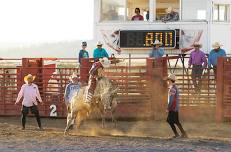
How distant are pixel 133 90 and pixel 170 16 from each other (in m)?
3.67

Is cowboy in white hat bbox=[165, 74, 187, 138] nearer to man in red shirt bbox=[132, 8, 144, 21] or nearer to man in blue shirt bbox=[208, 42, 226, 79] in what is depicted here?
man in blue shirt bbox=[208, 42, 226, 79]

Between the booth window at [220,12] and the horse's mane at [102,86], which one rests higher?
the booth window at [220,12]

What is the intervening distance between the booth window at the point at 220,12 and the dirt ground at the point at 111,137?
4.84 meters

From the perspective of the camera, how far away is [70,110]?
13.3 m

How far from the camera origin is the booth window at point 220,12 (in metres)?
18.7

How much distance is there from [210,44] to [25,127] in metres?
6.75

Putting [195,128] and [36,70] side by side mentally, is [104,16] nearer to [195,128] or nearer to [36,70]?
[36,70]

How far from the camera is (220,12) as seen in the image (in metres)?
18.9

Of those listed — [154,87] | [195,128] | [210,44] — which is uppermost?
[210,44]

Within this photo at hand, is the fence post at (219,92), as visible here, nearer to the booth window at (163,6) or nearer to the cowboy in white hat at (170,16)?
the cowboy in white hat at (170,16)

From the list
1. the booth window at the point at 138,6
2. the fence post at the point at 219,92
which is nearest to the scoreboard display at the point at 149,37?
the booth window at the point at 138,6

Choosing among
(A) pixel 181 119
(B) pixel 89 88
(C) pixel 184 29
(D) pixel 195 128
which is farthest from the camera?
(C) pixel 184 29

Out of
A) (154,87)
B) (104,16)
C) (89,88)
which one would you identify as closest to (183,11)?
(104,16)

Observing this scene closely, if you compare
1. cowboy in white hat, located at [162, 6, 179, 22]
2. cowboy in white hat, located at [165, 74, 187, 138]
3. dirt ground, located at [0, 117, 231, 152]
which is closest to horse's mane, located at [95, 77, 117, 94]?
dirt ground, located at [0, 117, 231, 152]
